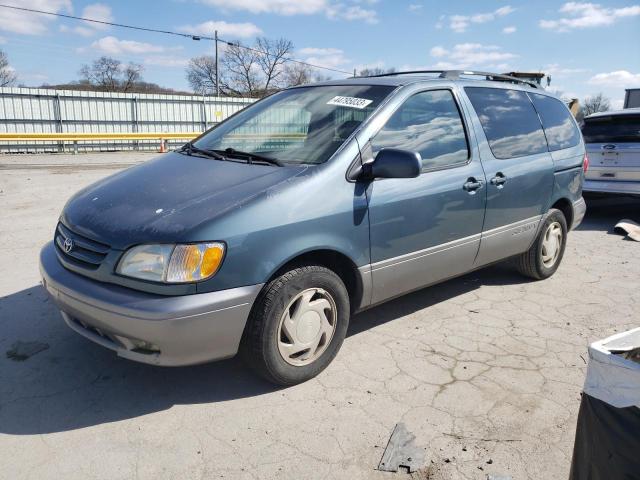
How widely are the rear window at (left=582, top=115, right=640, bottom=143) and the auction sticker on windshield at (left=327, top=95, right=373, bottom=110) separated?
5.70 meters

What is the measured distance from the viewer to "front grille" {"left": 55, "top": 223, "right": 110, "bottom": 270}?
2.62 meters

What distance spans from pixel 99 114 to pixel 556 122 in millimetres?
19209

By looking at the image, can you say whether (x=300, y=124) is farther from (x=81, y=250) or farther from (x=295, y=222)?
(x=81, y=250)

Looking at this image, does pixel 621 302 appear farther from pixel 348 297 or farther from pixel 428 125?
pixel 348 297

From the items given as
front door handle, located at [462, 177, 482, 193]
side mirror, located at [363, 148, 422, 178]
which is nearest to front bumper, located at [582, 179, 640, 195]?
front door handle, located at [462, 177, 482, 193]

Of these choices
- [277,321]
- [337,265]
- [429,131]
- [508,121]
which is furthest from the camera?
[508,121]

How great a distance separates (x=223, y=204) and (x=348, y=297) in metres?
0.97

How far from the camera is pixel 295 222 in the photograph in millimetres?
2695

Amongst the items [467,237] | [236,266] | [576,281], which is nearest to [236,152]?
[236,266]

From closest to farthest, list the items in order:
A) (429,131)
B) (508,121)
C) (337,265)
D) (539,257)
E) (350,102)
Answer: (337,265)
(350,102)
(429,131)
(508,121)
(539,257)

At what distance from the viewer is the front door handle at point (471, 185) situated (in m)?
3.62

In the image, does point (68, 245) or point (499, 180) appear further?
point (499, 180)

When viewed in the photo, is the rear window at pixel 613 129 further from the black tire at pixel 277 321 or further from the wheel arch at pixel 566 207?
the black tire at pixel 277 321

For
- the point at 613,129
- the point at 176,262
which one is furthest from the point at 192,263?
the point at 613,129
